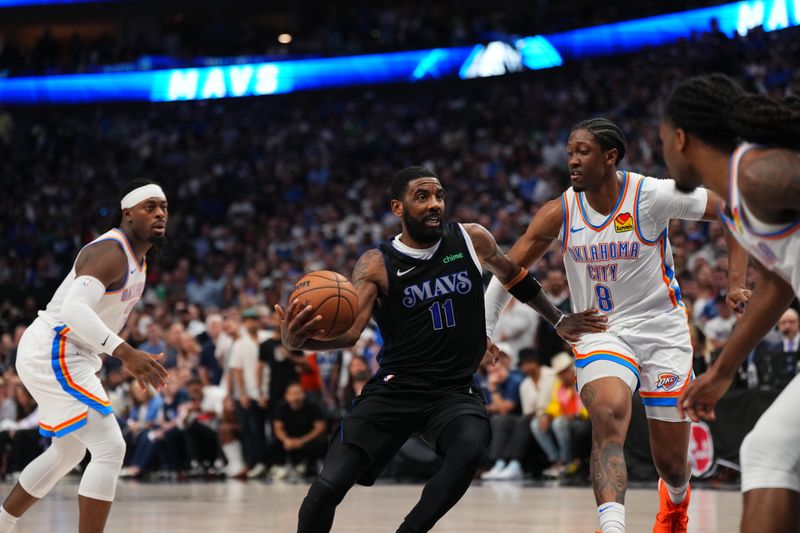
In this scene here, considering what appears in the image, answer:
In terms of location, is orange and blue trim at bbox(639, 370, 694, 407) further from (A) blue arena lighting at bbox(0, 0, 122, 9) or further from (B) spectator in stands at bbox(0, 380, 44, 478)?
(A) blue arena lighting at bbox(0, 0, 122, 9)

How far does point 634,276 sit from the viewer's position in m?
6.39

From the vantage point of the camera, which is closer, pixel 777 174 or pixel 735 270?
pixel 777 174

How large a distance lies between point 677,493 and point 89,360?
139 inches

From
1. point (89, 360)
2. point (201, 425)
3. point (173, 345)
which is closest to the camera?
point (89, 360)

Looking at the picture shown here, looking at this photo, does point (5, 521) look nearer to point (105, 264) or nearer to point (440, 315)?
point (105, 264)

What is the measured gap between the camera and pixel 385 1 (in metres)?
30.5

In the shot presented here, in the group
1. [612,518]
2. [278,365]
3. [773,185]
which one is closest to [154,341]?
[278,365]

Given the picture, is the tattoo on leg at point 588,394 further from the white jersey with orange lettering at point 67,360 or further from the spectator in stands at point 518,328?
the spectator in stands at point 518,328

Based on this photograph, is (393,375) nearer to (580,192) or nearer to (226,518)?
(580,192)

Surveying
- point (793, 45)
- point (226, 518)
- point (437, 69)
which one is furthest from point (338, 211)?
point (226, 518)

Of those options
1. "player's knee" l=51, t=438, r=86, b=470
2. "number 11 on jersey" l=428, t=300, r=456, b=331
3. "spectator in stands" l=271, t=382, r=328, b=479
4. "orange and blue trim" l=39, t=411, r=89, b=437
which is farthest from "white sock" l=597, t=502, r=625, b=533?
"spectator in stands" l=271, t=382, r=328, b=479

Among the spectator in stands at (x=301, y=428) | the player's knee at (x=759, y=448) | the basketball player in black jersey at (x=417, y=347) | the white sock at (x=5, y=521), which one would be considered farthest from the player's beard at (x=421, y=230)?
the spectator in stands at (x=301, y=428)

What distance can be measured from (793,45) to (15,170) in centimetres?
1969

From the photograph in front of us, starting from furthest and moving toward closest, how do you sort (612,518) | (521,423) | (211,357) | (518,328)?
(211,357)
(518,328)
(521,423)
(612,518)
